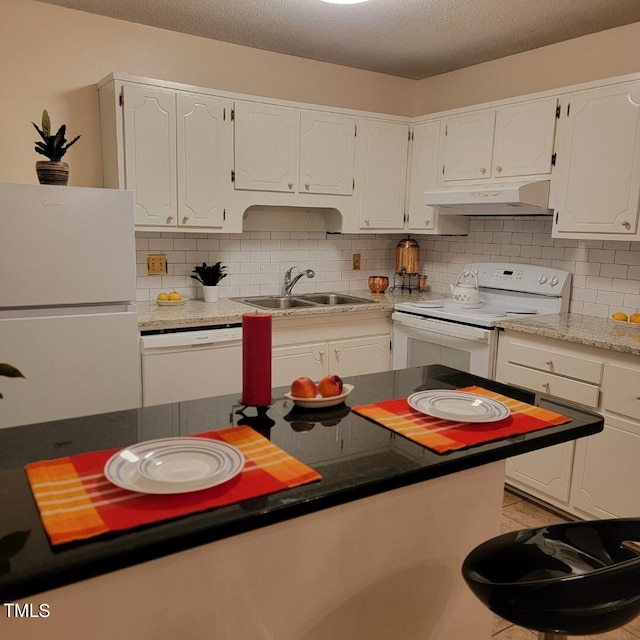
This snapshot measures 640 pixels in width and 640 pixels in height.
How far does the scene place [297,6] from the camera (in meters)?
2.95

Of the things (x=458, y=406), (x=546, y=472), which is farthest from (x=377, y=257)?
(x=458, y=406)

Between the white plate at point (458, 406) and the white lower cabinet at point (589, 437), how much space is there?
1230mm

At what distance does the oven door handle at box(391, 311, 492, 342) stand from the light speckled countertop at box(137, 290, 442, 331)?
152mm

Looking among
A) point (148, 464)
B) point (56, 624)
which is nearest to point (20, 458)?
point (148, 464)

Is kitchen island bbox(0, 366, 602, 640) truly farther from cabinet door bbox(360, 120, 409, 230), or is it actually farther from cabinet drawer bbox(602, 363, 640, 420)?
cabinet door bbox(360, 120, 409, 230)

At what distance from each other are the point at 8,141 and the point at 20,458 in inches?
93.2

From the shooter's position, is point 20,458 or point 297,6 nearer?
point 20,458

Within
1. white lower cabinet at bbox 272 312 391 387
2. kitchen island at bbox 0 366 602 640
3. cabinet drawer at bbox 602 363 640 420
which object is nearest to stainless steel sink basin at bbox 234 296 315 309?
white lower cabinet at bbox 272 312 391 387

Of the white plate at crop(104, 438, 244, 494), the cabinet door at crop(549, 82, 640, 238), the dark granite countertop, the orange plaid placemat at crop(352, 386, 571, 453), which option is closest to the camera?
the dark granite countertop

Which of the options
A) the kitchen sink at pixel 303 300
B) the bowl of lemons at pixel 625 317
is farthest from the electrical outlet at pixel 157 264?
the bowl of lemons at pixel 625 317

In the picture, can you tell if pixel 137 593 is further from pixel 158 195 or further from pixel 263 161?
pixel 263 161

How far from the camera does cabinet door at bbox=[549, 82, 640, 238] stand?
277 centimetres

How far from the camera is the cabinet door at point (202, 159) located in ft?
10.2

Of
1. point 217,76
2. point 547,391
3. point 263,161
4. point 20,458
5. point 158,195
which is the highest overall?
point 217,76
